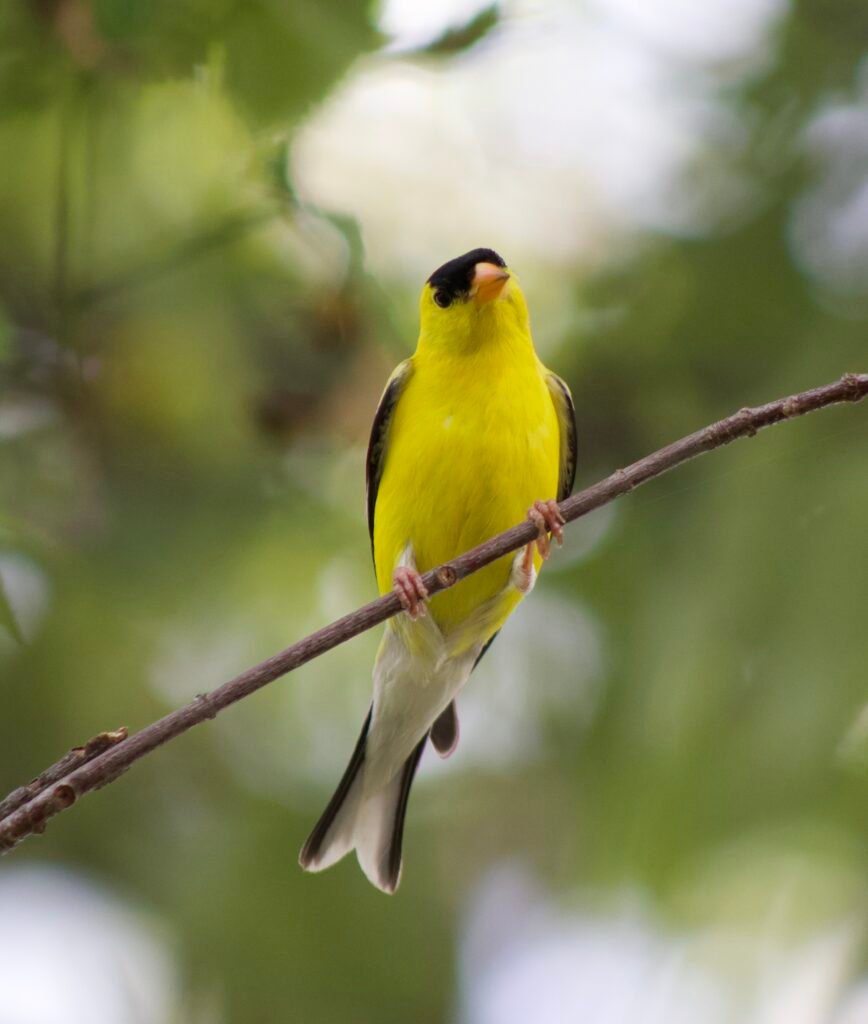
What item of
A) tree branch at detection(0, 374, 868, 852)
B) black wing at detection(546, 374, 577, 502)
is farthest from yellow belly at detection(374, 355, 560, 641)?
tree branch at detection(0, 374, 868, 852)

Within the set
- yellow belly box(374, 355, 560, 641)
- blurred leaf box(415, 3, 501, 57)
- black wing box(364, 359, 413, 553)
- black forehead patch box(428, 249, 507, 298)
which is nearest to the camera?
yellow belly box(374, 355, 560, 641)

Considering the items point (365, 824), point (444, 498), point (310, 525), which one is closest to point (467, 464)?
point (444, 498)

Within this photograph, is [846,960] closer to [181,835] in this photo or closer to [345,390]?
[345,390]

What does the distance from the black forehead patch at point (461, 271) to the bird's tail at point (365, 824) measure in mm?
1359

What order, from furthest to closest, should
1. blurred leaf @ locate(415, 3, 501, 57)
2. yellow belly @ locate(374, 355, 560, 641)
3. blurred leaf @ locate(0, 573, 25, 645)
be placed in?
blurred leaf @ locate(415, 3, 501, 57)
yellow belly @ locate(374, 355, 560, 641)
blurred leaf @ locate(0, 573, 25, 645)

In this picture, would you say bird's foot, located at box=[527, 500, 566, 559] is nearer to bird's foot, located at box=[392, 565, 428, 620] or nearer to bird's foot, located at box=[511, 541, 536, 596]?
bird's foot, located at box=[511, 541, 536, 596]

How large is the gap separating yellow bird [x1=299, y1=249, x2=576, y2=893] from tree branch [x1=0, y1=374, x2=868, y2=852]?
86 cm

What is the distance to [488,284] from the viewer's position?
139 inches

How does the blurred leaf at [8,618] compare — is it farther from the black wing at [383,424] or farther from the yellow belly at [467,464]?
the black wing at [383,424]

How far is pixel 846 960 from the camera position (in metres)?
3.56

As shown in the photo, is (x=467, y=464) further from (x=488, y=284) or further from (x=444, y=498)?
(x=488, y=284)

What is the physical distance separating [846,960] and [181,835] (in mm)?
3391

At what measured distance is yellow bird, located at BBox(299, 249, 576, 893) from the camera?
3.37 meters

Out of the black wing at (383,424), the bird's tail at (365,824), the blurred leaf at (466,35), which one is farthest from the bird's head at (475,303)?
the bird's tail at (365,824)
